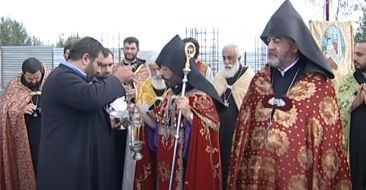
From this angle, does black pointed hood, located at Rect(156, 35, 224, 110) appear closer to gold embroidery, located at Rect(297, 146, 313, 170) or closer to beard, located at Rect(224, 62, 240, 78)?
gold embroidery, located at Rect(297, 146, 313, 170)

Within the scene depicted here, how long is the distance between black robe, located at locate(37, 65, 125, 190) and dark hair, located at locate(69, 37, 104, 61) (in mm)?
143

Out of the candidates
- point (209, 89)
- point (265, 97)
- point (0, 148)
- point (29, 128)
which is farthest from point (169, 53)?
point (0, 148)

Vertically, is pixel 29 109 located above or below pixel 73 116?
below

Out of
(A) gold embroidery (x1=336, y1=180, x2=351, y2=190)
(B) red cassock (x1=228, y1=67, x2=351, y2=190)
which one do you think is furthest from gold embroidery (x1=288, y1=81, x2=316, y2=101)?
(A) gold embroidery (x1=336, y1=180, x2=351, y2=190)

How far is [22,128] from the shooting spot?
21.8ft

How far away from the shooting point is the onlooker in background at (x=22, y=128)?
6637 mm

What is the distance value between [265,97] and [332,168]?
2.44 ft

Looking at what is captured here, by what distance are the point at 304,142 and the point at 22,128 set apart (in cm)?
359

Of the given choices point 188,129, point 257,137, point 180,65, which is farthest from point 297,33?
point 188,129

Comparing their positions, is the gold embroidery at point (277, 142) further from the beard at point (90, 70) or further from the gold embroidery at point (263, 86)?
the beard at point (90, 70)

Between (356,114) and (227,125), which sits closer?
(356,114)

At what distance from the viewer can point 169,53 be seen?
5.05 m

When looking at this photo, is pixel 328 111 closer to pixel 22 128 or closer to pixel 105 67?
pixel 105 67

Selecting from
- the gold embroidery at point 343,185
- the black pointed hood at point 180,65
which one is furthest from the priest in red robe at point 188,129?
the gold embroidery at point 343,185
